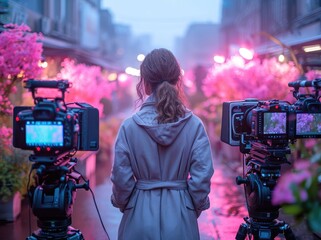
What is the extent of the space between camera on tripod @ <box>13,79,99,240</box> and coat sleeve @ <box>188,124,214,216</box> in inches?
33.5

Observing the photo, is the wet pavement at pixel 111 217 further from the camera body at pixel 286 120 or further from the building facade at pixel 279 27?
the building facade at pixel 279 27

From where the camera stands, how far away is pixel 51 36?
50.9 ft

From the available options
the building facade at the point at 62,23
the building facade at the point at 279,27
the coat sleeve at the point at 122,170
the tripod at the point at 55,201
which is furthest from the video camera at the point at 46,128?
the building facade at the point at 62,23

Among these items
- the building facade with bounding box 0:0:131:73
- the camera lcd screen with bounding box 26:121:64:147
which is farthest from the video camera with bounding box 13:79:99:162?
the building facade with bounding box 0:0:131:73

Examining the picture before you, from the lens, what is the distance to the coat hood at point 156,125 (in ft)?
10.6

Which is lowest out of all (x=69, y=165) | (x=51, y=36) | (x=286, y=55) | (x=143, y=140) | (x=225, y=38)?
(x=69, y=165)

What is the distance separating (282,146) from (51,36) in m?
12.5

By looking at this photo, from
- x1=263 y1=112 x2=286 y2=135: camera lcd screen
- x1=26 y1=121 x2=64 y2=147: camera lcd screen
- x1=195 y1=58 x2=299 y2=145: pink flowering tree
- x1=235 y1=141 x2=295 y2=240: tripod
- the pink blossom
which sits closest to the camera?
the pink blossom

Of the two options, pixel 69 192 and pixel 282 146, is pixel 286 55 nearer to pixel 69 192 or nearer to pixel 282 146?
pixel 282 146

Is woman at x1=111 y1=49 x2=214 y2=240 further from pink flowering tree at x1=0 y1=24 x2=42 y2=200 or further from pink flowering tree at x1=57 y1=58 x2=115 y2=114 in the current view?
pink flowering tree at x1=57 y1=58 x2=115 y2=114

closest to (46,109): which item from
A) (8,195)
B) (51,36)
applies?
(8,195)

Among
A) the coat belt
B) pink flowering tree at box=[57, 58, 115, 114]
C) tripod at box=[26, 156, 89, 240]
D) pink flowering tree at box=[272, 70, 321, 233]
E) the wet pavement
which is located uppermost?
pink flowering tree at box=[57, 58, 115, 114]

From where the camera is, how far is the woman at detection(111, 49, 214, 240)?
128 inches

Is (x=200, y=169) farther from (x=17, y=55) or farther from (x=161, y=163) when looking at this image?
(x=17, y=55)
